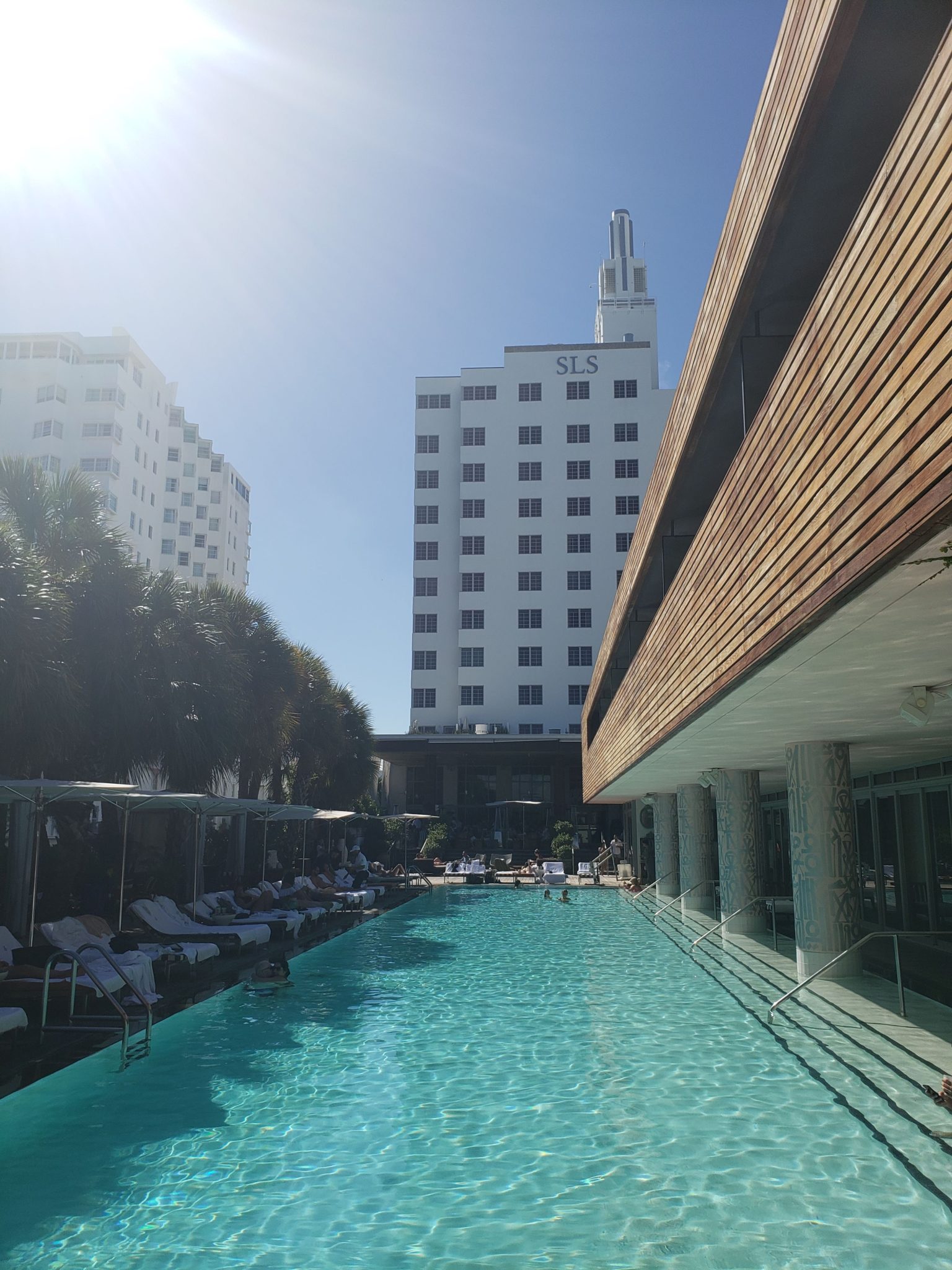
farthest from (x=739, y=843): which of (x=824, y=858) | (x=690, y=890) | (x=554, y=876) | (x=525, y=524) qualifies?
(x=525, y=524)

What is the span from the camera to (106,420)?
2864 inches

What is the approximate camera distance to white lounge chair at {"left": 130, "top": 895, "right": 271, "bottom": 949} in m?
15.4

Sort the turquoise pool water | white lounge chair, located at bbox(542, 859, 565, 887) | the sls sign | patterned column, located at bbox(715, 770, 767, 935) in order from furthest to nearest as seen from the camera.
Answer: the sls sign, white lounge chair, located at bbox(542, 859, 565, 887), patterned column, located at bbox(715, 770, 767, 935), the turquoise pool water

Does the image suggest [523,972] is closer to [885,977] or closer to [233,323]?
[885,977]

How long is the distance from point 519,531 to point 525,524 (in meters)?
0.55

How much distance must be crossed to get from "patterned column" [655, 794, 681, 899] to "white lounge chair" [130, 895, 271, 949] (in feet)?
40.8

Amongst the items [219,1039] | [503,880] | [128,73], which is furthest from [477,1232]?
[503,880]

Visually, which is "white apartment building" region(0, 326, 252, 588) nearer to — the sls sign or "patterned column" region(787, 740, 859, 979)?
the sls sign

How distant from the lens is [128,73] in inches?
443

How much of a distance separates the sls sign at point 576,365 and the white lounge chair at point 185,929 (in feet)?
148

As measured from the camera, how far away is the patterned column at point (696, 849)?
21.1 metres

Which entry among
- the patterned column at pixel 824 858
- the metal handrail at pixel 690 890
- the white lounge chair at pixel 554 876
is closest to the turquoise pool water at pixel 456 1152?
the patterned column at pixel 824 858

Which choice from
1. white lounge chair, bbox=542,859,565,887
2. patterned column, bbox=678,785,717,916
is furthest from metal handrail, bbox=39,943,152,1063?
white lounge chair, bbox=542,859,565,887

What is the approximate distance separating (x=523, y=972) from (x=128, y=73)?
517 inches
